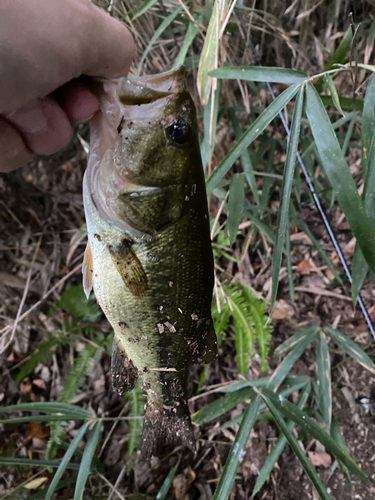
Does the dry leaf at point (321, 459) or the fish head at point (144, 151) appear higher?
the fish head at point (144, 151)

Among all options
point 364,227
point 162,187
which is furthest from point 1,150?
point 364,227

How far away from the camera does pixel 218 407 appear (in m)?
1.49

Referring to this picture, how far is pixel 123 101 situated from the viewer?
2.78ft

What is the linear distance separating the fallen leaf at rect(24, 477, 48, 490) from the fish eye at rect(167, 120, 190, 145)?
80.4 inches

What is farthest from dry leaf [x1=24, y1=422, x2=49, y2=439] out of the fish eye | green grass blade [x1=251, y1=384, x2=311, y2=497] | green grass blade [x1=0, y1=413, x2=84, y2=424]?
the fish eye

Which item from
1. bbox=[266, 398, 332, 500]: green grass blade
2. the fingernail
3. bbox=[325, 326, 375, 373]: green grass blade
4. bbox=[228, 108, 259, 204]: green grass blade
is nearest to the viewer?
the fingernail

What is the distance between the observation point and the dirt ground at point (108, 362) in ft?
6.40

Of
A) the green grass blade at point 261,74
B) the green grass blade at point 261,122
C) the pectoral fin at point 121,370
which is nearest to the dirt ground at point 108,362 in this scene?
the pectoral fin at point 121,370

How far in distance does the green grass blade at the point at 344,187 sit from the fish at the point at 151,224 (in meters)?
0.37

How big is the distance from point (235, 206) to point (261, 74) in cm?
56

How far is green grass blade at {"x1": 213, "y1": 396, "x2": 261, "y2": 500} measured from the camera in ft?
3.68

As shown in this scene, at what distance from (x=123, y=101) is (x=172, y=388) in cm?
92

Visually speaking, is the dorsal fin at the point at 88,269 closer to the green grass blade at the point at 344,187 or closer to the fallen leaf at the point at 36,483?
the green grass blade at the point at 344,187

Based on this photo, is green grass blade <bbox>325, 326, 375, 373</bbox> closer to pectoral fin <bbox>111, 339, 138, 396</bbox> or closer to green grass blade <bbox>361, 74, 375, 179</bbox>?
green grass blade <bbox>361, 74, 375, 179</bbox>
